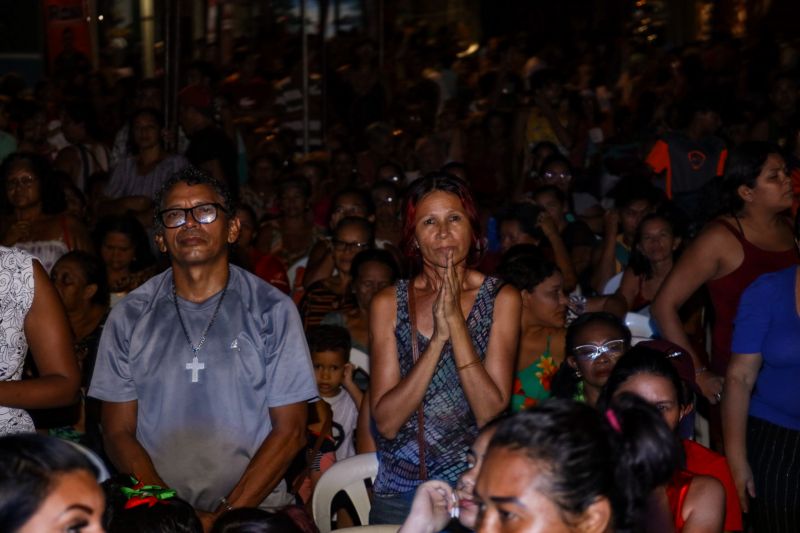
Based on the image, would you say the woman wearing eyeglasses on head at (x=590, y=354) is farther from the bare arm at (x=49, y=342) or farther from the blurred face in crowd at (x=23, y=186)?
the blurred face in crowd at (x=23, y=186)

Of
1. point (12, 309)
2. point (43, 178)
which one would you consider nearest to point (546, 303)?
point (43, 178)

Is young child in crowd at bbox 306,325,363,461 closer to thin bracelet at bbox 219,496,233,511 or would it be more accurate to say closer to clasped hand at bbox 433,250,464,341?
thin bracelet at bbox 219,496,233,511

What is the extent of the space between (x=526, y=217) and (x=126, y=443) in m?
4.20

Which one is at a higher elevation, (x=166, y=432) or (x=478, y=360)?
(x=478, y=360)

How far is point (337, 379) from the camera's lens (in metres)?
6.21

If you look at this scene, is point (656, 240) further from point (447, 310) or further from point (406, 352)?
point (447, 310)

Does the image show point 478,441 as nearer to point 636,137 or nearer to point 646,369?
point 646,369

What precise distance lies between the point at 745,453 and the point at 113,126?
36.8 ft

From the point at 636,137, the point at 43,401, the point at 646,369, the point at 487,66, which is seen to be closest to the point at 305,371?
the point at 43,401

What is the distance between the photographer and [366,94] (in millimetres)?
15031

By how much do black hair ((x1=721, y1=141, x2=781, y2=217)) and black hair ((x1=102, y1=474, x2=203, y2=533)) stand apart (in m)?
3.02

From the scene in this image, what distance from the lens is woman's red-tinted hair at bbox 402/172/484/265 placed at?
161 inches

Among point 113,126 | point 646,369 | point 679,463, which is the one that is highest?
point 679,463

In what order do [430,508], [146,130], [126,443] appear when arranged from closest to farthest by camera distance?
[430,508] → [126,443] → [146,130]
